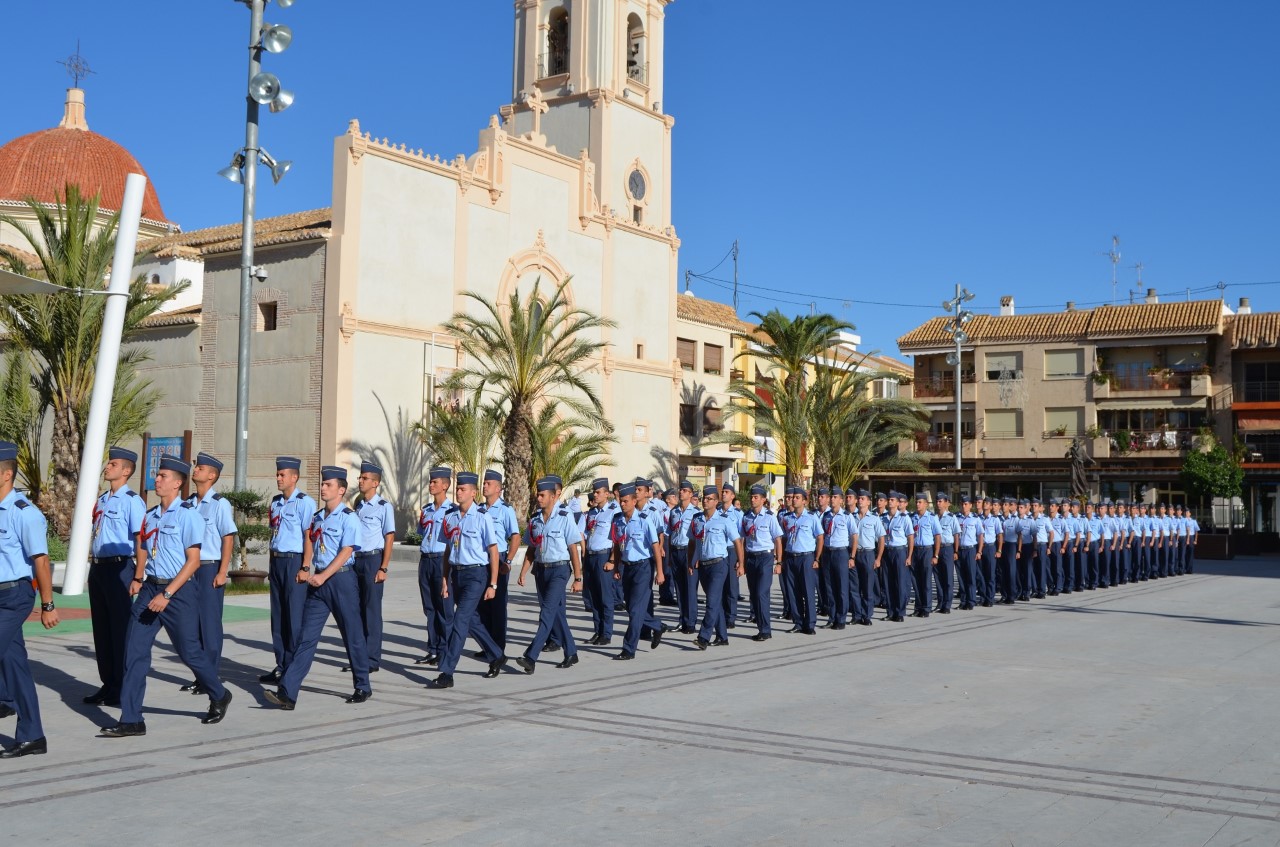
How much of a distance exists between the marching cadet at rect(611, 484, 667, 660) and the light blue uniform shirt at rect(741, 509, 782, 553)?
1.58 metres

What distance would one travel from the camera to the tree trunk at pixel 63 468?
24328mm

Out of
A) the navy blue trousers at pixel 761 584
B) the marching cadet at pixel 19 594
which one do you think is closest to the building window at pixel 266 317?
the navy blue trousers at pixel 761 584

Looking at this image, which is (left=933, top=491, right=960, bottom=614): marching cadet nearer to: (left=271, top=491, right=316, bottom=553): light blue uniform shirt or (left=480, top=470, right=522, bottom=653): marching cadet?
(left=480, top=470, right=522, bottom=653): marching cadet

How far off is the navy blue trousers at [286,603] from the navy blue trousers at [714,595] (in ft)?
15.7

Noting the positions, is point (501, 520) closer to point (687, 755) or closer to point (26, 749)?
point (687, 755)

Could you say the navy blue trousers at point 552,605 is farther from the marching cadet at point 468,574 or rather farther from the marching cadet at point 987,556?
the marching cadet at point 987,556

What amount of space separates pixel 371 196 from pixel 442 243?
2717mm

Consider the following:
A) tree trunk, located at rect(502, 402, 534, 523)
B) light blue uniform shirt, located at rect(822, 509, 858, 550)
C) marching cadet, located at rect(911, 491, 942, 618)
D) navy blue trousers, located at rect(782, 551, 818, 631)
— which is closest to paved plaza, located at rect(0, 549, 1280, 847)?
navy blue trousers, located at rect(782, 551, 818, 631)

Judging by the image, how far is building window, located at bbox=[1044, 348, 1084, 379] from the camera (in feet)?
185

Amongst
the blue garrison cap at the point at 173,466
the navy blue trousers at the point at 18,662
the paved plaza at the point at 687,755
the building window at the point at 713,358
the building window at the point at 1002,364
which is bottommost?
the paved plaza at the point at 687,755

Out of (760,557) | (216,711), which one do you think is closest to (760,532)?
(760,557)

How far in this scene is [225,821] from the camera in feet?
19.9

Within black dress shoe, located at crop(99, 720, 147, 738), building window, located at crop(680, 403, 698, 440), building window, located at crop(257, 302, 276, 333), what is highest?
building window, located at crop(257, 302, 276, 333)

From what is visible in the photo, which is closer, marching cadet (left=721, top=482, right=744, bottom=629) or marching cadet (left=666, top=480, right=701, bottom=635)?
marching cadet (left=721, top=482, right=744, bottom=629)
